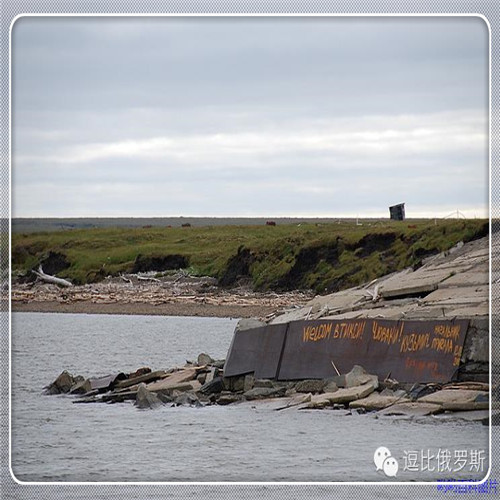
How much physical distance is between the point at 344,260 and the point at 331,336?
59.8 ft

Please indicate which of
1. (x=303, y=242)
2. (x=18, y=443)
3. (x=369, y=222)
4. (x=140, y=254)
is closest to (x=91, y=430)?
(x=18, y=443)

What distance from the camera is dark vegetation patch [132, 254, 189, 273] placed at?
43.7 metres

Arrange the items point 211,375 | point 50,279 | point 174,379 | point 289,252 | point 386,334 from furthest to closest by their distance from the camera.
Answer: point 50,279 < point 289,252 < point 174,379 < point 211,375 < point 386,334

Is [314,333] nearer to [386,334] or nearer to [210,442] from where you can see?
[386,334]

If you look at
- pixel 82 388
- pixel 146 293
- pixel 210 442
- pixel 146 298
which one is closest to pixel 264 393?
pixel 210 442

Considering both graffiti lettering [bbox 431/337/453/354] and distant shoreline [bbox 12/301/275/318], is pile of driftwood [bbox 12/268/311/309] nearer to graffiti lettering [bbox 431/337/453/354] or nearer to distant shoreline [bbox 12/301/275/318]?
distant shoreline [bbox 12/301/275/318]

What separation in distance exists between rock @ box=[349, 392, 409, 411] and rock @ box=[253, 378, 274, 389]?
205 centimetres

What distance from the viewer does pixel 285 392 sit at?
18.3 meters

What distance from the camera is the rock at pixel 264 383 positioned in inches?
733

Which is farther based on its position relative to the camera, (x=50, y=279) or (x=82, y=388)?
(x=50, y=279)

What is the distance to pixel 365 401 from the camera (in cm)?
1683

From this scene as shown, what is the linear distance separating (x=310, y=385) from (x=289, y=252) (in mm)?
16798

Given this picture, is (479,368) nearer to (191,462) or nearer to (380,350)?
(380,350)

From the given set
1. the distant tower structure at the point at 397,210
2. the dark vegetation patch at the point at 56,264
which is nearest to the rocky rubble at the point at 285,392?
the distant tower structure at the point at 397,210
